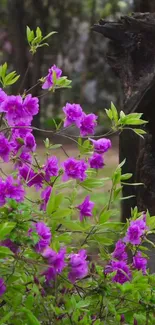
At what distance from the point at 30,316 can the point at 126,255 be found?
41 centimetres

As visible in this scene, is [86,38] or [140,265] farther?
[86,38]

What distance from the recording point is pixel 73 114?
82.3 inches

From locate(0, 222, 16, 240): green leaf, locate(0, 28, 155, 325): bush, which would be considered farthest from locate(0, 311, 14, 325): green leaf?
locate(0, 222, 16, 240): green leaf

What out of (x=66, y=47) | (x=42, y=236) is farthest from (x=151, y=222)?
(x=66, y=47)

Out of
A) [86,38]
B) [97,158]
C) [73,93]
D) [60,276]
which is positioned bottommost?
[73,93]

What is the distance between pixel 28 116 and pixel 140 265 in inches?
23.7

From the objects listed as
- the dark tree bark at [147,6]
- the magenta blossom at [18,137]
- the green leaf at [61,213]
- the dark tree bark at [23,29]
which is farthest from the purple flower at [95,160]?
the dark tree bark at [23,29]

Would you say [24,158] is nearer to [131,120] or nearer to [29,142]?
[29,142]

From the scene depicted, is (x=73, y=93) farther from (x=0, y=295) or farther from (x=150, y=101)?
(x=0, y=295)

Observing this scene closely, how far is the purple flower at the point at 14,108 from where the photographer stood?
6.51 ft

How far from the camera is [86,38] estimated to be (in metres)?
15.7

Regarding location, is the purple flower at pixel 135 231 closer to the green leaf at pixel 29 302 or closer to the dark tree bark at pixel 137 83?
the green leaf at pixel 29 302

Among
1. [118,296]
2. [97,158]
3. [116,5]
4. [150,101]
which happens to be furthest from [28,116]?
[116,5]

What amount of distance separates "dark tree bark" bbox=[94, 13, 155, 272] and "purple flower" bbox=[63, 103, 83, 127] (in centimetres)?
163
